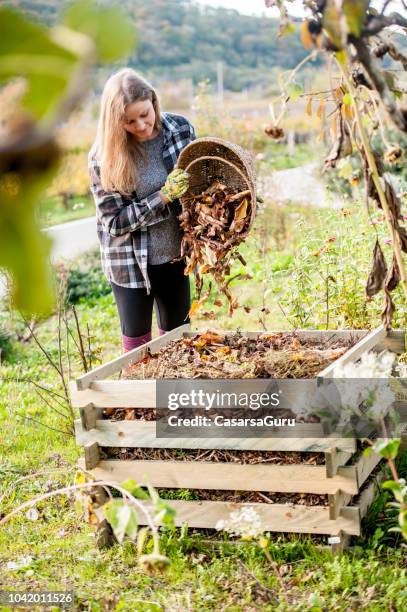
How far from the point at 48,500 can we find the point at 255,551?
1107 millimetres

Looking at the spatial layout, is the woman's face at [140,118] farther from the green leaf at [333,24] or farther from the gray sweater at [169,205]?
the green leaf at [333,24]

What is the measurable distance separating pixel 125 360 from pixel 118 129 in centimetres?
101

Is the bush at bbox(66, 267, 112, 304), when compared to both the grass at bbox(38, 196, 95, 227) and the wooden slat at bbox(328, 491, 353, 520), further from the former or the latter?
the grass at bbox(38, 196, 95, 227)

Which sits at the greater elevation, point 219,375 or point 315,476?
point 219,375

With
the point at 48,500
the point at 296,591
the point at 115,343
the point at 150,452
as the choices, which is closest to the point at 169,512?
the point at 296,591

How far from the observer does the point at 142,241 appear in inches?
138

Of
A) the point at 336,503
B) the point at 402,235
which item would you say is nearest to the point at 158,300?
the point at 336,503

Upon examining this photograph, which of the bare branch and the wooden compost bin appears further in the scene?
the wooden compost bin

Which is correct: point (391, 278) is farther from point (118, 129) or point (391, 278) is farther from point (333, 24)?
point (118, 129)

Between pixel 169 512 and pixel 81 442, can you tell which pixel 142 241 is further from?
pixel 169 512

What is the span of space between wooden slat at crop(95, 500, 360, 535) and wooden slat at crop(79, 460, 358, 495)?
2.5 inches

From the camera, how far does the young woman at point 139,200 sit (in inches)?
129

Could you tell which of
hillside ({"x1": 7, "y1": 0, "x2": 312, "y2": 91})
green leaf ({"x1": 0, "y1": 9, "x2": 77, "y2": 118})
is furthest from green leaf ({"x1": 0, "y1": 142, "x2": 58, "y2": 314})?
hillside ({"x1": 7, "y1": 0, "x2": 312, "y2": 91})

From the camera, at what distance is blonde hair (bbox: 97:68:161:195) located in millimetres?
3254
